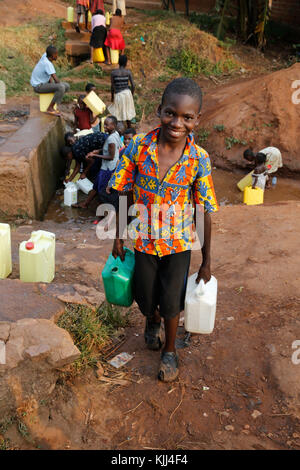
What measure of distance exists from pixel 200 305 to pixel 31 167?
157 inches

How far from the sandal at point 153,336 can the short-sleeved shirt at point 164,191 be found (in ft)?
1.81

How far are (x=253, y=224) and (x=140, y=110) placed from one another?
585cm

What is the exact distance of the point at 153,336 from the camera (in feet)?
9.21

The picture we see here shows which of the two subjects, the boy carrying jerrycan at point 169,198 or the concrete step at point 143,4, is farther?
the concrete step at point 143,4

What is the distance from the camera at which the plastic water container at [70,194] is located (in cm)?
670

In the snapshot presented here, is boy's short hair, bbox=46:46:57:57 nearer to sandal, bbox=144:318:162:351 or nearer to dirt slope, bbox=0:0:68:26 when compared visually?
sandal, bbox=144:318:162:351

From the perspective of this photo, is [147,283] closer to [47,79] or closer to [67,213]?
[67,213]

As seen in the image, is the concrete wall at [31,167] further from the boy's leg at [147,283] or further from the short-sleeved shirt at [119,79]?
the boy's leg at [147,283]

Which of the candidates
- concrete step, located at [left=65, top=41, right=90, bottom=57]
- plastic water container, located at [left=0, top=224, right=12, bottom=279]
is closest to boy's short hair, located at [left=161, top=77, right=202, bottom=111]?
plastic water container, located at [left=0, top=224, right=12, bottom=279]

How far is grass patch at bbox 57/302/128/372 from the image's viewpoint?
8.55 ft

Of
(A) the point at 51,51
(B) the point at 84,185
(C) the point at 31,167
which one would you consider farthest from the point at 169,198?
(A) the point at 51,51

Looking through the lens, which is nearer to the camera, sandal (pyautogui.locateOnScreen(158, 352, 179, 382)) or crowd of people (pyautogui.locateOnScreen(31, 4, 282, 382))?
crowd of people (pyautogui.locateOnScreen(31, 4, 282, 382))

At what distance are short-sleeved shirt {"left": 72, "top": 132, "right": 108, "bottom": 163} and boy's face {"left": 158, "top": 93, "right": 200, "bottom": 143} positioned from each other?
4.60 m

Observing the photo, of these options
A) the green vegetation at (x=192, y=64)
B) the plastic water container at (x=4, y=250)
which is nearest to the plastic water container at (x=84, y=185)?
the plastic water container at (x=4, y=250)
